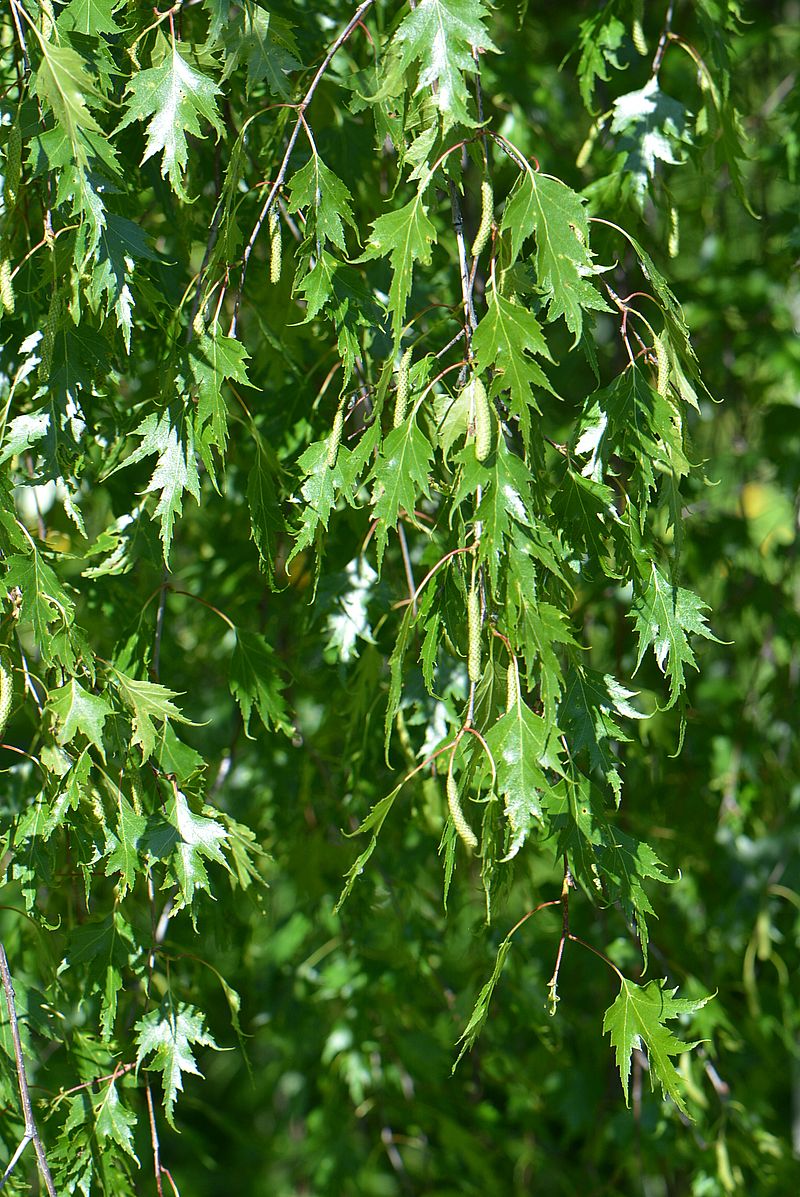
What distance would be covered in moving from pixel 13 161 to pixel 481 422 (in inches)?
18.0

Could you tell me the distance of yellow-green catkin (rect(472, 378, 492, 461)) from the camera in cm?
83

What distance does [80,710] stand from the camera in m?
0.96

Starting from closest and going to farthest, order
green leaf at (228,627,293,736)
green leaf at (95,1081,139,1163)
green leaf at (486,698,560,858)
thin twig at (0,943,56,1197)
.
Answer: green leaf at (486,698,560,858)
thin twig at (0,943,56,1197)
green leaf at (95,1081,139,1163)
green leaf at (228,627,293,736)

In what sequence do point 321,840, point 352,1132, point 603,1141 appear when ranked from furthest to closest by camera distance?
1. point 352,1132
2. point 603,1141
3. point 321,840

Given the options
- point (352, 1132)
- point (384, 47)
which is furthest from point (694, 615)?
point (352, 1132)

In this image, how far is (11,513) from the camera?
0.99m

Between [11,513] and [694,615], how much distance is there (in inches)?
22.2

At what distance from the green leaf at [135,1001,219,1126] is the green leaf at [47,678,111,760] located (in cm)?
27

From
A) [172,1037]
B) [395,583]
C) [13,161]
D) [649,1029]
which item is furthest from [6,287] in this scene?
[649,1029]

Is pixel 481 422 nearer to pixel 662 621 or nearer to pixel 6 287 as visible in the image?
pixel 662 621

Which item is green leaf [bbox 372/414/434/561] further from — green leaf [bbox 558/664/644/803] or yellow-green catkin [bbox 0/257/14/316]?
yellow-green catkin [bbox 0/257/14/316]

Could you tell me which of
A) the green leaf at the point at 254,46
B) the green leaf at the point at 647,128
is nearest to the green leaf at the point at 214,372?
the green leaf at the point at 254,46

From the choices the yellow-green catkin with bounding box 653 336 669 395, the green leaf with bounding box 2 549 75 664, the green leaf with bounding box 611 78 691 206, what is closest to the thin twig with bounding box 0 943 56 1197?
the green leaf with bounding box 2 549 75 664

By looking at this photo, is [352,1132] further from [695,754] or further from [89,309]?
[89,309]
